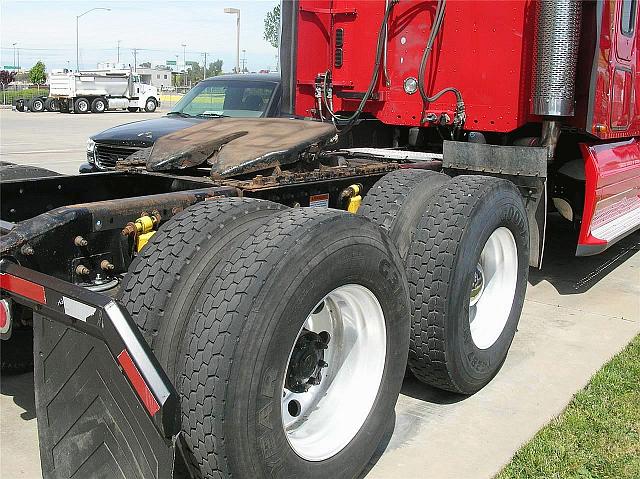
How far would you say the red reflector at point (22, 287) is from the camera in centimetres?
224

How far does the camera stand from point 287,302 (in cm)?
241

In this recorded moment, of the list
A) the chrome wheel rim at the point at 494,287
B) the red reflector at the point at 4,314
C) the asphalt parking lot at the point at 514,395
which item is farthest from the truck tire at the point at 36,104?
the red reflector at the point at 4,314

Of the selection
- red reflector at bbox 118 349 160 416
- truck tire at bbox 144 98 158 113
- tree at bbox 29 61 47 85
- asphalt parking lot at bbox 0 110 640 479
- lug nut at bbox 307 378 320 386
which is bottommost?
asphalt parking lot at bbox 0 110 640 479

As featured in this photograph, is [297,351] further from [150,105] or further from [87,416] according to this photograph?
[150,105]

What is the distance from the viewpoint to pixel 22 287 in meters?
2.31

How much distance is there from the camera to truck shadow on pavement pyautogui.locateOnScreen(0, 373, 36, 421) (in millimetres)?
3691

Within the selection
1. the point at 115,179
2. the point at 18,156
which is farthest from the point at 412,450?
the point at 18,156

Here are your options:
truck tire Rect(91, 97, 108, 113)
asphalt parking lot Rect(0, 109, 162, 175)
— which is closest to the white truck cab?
truck tire Rect(91, 97, 108, 113)

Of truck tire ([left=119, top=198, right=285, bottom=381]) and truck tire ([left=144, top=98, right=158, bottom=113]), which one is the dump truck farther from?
truck tire ([left=144, top=98, right=158, bottom=113])

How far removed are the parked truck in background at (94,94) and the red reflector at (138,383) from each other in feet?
129

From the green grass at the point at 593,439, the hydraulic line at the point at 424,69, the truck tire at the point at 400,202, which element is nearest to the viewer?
the green grass at the point at 593,439

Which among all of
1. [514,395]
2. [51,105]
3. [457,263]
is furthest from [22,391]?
[51,105]

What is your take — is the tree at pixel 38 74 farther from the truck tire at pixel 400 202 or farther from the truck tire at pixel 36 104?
the truck tire at pixel 400 202

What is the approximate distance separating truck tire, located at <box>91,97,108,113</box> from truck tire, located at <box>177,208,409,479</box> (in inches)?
1555
